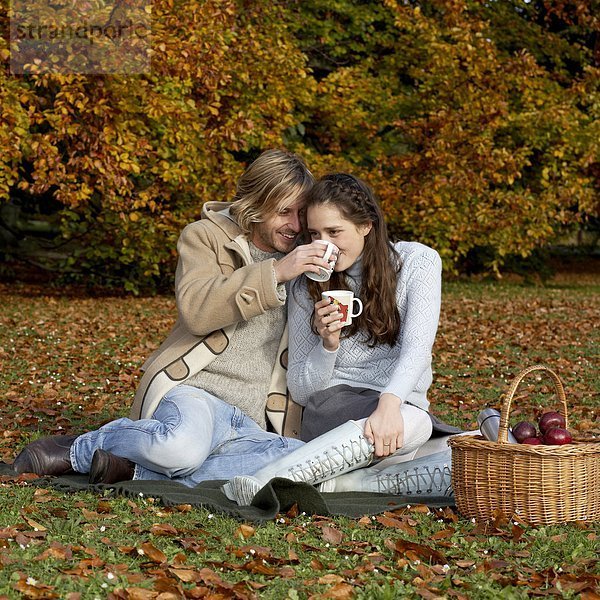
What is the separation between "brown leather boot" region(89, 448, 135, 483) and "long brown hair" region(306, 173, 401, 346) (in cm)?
118

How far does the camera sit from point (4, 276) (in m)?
17.0

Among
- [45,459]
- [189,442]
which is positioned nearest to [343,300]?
[189,442]

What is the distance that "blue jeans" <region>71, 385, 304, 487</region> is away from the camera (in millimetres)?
4312

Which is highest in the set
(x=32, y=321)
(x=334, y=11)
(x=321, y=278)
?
(x=334, y=11)

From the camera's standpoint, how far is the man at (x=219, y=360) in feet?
14.3

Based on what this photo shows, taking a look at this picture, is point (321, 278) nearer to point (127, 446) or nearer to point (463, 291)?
point (127, 446)

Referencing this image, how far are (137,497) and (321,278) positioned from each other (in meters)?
1.24

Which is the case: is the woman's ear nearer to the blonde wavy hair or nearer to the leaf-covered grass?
the blonde wavy hair

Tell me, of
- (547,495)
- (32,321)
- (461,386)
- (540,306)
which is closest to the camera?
(547,495)

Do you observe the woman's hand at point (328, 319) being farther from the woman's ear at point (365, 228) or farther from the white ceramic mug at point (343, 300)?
the woman's ear at point (365, 228)

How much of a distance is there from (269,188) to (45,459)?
64.4 inches

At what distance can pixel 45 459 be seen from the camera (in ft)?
14.9

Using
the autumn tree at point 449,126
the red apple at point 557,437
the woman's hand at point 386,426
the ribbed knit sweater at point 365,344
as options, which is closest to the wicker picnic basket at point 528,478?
the red apple at point 557,437

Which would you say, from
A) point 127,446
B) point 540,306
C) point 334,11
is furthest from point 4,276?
point 127,446
